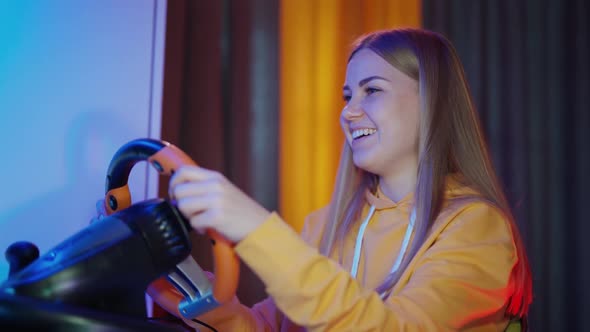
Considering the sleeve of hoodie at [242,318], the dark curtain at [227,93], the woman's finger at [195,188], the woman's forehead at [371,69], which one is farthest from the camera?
the dark curtain at [227,93]

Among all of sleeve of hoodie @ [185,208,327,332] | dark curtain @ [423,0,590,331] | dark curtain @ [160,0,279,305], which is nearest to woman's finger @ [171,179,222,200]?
sleeve of hoodie @ [185,208,327,332]

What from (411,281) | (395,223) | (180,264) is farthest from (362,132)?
(180,264)

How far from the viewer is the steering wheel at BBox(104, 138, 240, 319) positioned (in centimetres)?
64

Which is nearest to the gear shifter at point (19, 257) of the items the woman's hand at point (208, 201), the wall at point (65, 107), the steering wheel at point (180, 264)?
the steering wheel at point (180, 264)

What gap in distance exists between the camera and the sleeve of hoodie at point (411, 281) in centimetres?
66

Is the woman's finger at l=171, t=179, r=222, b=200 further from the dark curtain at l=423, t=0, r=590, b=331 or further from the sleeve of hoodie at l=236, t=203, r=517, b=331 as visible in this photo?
the dark curtain at l=423, t=0, r=590, b=331

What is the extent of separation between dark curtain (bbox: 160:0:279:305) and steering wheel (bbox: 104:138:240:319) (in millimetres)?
619

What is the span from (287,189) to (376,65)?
650mm

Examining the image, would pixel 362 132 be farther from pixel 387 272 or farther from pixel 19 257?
pixel 19 257

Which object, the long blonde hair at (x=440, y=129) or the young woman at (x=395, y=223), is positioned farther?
the long blonde hair at (x=440, y=129)

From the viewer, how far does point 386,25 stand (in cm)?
A: 179

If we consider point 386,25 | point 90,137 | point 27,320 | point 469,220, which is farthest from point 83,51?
point 386,25

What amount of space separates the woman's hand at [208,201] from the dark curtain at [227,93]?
804mm

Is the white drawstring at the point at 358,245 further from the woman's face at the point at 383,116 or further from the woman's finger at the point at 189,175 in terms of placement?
the woman's finger at the point at 189,175
